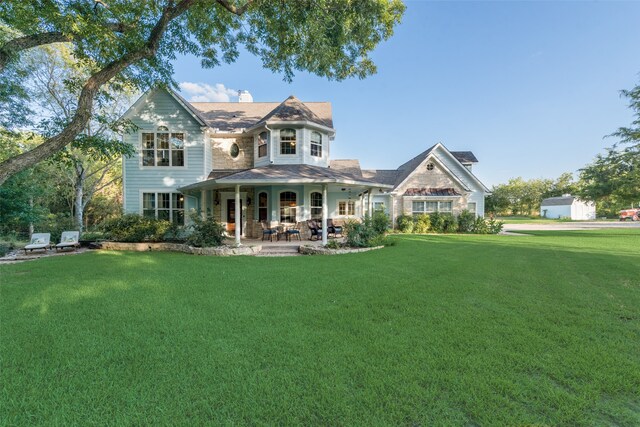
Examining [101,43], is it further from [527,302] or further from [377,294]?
[527,302]

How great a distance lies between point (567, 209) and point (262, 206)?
5909 centimetres

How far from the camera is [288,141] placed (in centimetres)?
1370

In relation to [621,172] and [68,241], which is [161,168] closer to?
[68,241]

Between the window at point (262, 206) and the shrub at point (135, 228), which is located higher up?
the window at point (262, 206)

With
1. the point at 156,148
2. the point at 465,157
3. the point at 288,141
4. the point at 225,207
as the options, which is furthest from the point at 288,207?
the point at 465,157

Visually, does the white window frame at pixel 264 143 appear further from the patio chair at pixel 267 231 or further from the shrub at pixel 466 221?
the shrub at pixel 466 221

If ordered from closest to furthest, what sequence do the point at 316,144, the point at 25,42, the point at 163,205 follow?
the point at 25,42, the point at 163,205, the point at 316,144

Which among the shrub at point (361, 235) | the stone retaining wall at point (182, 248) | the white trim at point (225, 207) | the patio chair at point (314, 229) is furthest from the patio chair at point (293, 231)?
the white trim at point (225, 207)

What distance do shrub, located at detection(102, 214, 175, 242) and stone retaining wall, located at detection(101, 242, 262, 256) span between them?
0.35 meters

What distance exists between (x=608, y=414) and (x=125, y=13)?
12.5 meters

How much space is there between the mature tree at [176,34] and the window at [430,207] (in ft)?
40.2

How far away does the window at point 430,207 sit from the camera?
20.3 metres

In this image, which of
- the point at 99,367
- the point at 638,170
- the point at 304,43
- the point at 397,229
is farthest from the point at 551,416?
the point at 638,170

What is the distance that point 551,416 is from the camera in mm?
2172
